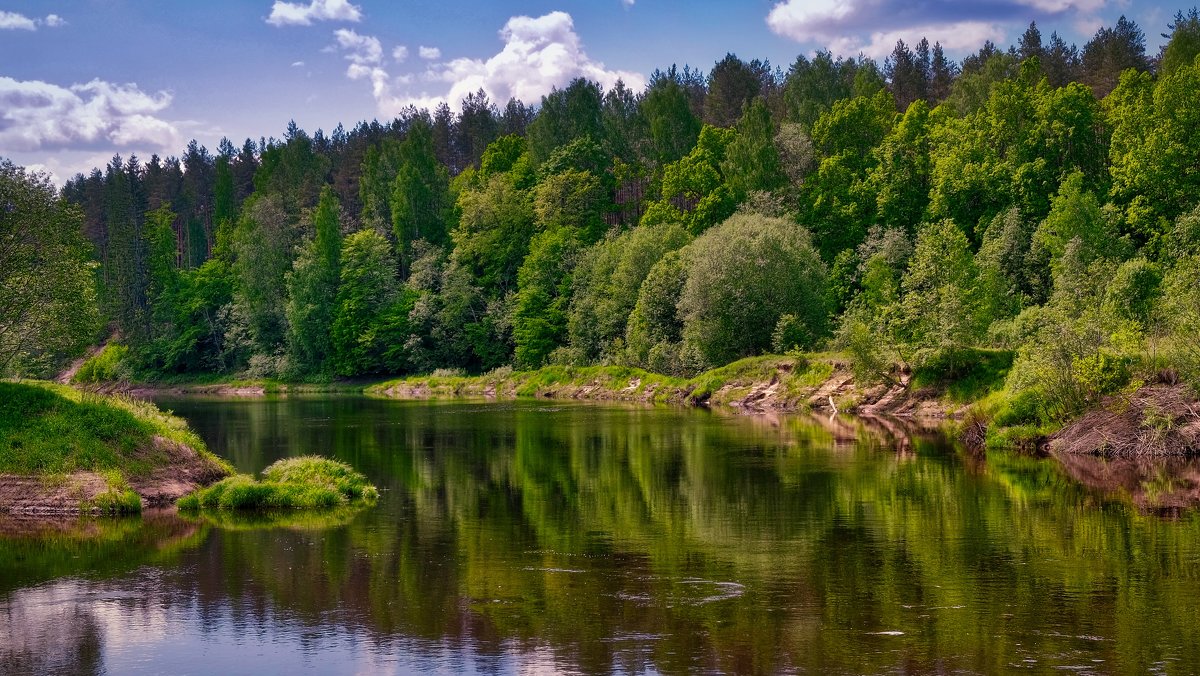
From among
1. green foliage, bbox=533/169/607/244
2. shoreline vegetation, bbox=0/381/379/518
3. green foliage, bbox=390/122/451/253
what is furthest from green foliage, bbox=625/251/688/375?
shoreline vegetation, bbox=0/381/379/518

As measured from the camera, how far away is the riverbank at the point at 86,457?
3391 cm

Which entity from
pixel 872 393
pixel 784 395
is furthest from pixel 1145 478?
pixel 784 395

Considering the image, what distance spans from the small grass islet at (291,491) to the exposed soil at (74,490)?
3.04 ft

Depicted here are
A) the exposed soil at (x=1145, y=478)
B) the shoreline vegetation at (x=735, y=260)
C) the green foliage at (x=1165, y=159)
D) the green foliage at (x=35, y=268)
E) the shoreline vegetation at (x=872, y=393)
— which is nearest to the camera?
the exposed soil at (x=1145, y=478)

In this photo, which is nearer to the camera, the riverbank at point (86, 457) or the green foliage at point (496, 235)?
the riverbank at point (86, 457)

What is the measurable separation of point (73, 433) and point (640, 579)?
71.1 feet

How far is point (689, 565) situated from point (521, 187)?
110 m

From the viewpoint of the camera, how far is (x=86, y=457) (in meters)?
34.9

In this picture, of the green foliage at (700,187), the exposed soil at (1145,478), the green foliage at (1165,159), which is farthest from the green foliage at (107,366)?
the exposed soil at (1145,478)

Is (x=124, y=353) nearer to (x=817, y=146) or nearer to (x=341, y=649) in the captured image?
(x=817, y=146)

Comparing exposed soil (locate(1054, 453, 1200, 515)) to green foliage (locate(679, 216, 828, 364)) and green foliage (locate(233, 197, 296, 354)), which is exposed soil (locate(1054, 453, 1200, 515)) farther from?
green foliage (locate(233, 197, 296, 354))

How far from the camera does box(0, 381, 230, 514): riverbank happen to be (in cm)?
3391

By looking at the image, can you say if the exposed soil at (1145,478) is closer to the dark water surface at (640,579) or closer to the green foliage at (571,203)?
the dark water surface at (640,579)

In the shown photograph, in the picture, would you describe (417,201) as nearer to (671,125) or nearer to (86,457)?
(671,125)
